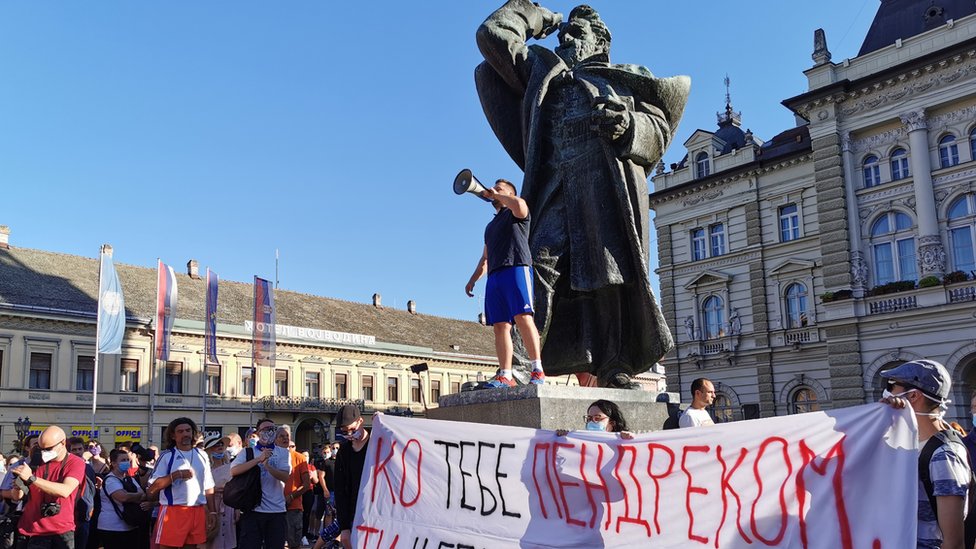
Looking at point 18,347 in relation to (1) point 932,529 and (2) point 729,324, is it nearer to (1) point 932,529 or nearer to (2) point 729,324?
(2) point 729,324

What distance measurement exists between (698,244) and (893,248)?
34.2 feet

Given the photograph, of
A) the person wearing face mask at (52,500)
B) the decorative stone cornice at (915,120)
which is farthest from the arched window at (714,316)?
the person wearing face mask at (52,500)

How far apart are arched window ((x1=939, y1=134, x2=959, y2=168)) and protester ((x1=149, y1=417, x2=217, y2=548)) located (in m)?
29.5

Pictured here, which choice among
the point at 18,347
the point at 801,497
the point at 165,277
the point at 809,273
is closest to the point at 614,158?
the point at 801,497

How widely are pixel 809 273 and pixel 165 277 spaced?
28.2m

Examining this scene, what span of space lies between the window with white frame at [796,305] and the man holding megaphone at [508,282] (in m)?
32.9

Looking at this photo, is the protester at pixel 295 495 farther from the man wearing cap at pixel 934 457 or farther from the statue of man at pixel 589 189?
the man wearing cap at pixel 934 457

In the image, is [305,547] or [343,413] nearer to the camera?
[343,413]

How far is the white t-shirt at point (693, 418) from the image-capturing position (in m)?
Answer: 5.46

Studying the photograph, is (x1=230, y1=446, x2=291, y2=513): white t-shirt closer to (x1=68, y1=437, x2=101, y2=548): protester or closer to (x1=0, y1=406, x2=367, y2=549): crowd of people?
(x1=0, y1=406, x2=367, y2=549): crowd of people

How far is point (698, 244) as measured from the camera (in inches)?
1590

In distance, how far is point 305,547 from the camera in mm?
13930

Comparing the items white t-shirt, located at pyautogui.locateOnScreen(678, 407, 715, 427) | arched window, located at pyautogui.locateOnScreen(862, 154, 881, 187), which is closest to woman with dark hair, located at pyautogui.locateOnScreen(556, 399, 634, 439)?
white t-shirt, located at pyautogui.locateOnScreen(678, 407, 715, 427)

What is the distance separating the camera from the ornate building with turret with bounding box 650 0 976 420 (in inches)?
1148
